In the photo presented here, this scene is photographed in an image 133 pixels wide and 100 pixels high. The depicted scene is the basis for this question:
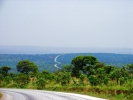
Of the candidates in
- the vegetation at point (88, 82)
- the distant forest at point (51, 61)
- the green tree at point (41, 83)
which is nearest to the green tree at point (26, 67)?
the distant forest at point (51, 61)

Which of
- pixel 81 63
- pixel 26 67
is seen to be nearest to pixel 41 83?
pixel 81 63

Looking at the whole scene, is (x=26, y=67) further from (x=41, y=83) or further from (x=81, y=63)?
(x=41, y=83)

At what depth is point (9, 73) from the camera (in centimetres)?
5016

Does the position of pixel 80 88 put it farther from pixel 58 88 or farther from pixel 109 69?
pixel 109 69

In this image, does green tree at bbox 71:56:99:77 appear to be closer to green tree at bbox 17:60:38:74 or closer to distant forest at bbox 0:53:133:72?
distant forest at bbox 0:53:133:72

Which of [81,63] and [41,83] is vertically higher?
[81,63]

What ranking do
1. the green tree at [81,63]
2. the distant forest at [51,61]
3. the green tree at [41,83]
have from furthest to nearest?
1. the distant forest at [51,61]
2. the green tree at [81,63]
3. the green tree at [41,83]

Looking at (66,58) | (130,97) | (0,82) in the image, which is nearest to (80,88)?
(130,97)

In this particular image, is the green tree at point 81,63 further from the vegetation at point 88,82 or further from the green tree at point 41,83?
the green tree at point 41,83

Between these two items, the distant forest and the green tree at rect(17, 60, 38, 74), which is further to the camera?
the distant forest

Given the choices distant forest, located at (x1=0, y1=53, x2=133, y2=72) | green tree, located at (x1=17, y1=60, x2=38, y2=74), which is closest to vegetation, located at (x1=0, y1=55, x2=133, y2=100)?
distant forest, located at (x1=0, y1=53, x2=133, y2=72)

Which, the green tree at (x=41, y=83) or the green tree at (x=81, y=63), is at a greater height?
the green tree at (x=81, y=63)

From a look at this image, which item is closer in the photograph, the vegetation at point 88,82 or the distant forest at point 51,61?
the vegetation at point 88,82

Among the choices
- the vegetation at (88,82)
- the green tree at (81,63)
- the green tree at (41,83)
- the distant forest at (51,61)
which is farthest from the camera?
the distant forest at (51,61)
